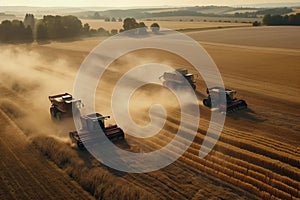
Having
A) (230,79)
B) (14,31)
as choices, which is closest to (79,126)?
(230,79)

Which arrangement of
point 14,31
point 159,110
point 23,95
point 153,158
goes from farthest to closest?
point 14,31
point 23,95
point 159,110
point 153,158

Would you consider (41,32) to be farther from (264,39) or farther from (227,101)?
(227,101)

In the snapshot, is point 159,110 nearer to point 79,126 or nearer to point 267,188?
point 79,126

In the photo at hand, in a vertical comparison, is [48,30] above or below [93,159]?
above

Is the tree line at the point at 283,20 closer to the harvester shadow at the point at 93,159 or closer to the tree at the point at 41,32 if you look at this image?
the tree at the point at 41,32

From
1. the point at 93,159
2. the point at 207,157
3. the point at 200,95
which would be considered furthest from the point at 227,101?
the point at 93,159

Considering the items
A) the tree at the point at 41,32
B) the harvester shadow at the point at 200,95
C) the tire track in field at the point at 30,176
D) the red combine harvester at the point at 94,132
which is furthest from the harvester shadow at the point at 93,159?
the tree at the point at 41,32
